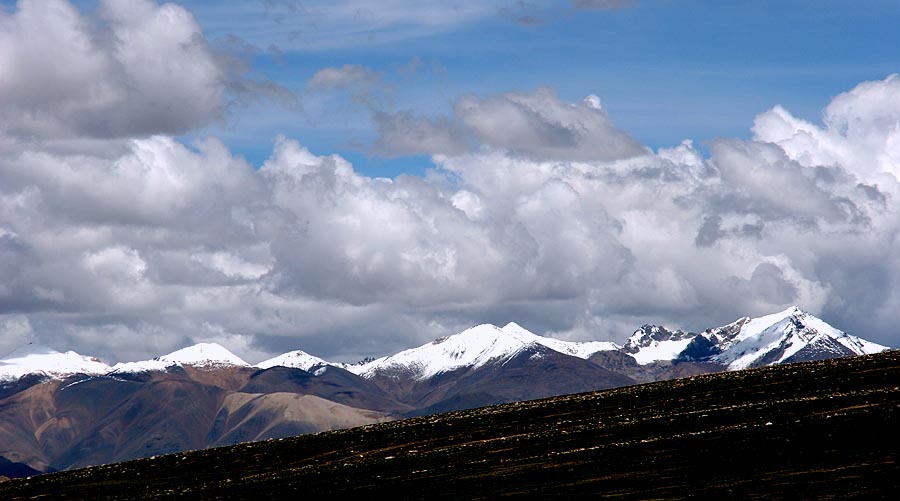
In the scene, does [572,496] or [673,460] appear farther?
[673,460]

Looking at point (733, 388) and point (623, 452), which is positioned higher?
point (733, 388)

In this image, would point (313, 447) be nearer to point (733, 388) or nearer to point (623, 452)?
point (733, 388)

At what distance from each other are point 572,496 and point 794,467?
474 inches

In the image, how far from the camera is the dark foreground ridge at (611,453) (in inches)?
2562

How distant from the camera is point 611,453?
275 ft

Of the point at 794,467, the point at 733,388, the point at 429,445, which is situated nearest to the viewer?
the point at 794,467

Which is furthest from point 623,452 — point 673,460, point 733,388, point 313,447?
point 313,447

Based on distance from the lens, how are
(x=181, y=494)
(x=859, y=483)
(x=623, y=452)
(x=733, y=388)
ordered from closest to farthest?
(x=859, y=483) → (x=623, y=452) → (x=181, y=494) → (x=733, y=388)

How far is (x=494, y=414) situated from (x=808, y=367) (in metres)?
38.0

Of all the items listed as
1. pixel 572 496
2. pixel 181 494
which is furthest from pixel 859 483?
pixel 181 494

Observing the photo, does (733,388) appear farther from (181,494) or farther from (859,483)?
(859,483)

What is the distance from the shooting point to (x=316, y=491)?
85875mm

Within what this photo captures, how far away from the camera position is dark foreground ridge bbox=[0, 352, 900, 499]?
65.1 meters

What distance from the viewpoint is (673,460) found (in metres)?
75.0
